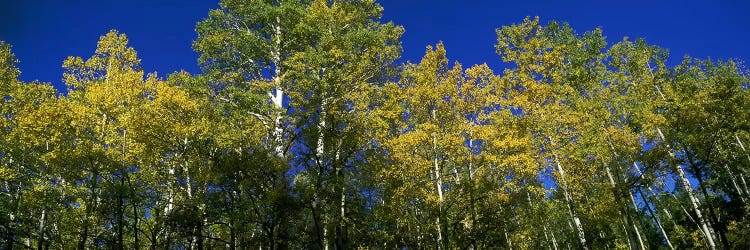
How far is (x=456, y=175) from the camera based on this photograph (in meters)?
14.2

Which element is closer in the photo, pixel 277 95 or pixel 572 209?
pixel 572 209

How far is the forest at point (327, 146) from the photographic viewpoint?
10633 mm

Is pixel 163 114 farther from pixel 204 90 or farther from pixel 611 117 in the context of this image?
pixel 611 117

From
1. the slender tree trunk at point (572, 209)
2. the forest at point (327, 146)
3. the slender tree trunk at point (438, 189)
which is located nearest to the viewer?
the forest at point (327, 146)

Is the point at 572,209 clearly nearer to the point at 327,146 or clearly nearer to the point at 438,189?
the point at 438,189

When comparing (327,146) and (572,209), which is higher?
(327,146)

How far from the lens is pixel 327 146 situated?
1118 cm

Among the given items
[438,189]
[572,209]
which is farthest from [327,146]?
[572,209]

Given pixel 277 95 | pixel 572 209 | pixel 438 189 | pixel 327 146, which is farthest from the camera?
pixel 277 95

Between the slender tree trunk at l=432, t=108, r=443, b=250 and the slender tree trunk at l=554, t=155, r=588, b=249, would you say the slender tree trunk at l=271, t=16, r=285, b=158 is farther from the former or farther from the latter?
the slender tree trunk at l=554, t=155, r=588, b=249

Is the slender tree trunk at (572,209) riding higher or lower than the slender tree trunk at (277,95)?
lower

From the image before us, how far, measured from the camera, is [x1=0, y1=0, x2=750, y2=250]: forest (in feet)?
34.9

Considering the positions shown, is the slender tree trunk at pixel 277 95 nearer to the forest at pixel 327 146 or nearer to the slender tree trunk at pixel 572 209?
the forest at pixel 327 146

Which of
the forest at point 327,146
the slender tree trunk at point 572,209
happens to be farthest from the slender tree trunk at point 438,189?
the slender tree trunk at point 572,209
